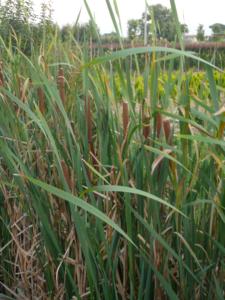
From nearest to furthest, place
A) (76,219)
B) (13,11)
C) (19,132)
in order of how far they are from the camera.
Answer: (76,219)
(19,132)
(13,11)

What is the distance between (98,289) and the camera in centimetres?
133

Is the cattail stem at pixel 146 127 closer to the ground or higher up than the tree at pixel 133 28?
closer to the ground

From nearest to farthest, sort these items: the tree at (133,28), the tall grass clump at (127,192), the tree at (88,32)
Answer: the tall grass clump at (127,192) → the tree at (88,32) → the tree at (133,28)

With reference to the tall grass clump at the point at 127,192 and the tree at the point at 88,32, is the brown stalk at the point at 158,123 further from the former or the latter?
the tree at the point at 88,32

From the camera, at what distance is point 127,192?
116 cm

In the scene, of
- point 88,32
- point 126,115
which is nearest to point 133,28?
point 88,32

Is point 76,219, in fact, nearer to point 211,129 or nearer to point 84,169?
point 84,169

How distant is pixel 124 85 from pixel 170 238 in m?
0.36

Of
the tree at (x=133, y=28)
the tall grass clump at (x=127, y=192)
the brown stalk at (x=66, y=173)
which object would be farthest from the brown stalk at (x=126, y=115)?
the tree at (x=133, y=28)

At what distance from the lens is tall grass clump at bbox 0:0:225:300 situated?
1191mm

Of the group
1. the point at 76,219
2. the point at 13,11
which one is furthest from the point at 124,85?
the point at 13,11

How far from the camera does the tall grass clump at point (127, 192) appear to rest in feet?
3.91

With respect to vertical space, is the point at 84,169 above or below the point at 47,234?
above

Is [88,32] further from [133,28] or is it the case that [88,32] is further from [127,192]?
[127,192]
